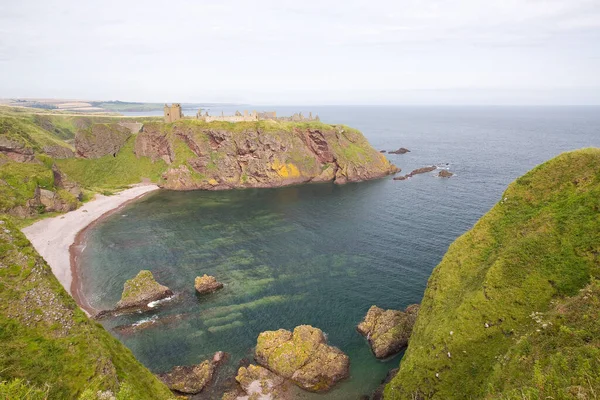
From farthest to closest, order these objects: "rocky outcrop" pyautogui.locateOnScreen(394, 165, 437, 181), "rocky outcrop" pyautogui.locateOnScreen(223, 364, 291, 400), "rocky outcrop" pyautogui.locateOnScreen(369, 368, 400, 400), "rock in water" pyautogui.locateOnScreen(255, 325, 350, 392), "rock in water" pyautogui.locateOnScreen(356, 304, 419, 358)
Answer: "rocky outcrop" pyautogui.locateOnScreen(394, 165, 437, 181) < "rock in water" pyautogui.locateOnScreen(356, 304, 419, 358) < "rock in water" pyautogui.locateOnScreen(255, 325, 350, 392) < "rocky outcrop" pyautogui.locateOnScreen(223, 364, 291, 400) < "rocky outcrop" pyautogui.locateOnScreen(369, 368, 400, 400)

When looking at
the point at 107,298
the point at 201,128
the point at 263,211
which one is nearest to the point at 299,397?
the point at 107,298

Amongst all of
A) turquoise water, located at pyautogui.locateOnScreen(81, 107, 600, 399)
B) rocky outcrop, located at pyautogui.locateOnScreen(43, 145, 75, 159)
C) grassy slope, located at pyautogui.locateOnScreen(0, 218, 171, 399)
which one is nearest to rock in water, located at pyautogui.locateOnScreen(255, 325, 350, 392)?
turquoise water, located at pyautogui.locateOnScreen(81, 107, 600, 399)

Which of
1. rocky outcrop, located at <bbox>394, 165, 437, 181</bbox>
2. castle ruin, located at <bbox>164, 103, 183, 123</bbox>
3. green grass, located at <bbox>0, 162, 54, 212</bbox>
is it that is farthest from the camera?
castle ruin, located at <bbox>164, 103, 183, 123</bbox>

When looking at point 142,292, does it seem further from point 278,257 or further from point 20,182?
point 20,182

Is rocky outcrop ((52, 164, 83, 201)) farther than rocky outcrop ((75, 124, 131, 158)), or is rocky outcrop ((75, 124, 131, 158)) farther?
rocky outcrop ((75, 124, 131, 158))

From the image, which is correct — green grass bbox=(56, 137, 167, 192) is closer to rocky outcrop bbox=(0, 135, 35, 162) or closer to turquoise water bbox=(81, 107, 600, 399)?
turquoise water bbox=(81, 107, 600, 399)

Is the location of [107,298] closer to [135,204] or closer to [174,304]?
[174,304]

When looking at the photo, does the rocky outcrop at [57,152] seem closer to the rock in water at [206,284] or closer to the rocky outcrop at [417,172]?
the rock in water at [206,284]

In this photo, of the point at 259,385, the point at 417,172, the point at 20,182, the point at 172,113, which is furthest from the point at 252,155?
the point at 259,385

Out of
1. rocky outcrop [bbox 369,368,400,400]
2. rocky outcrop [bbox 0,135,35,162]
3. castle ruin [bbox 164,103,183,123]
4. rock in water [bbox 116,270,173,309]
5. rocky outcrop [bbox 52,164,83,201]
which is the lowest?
rocky outcrop [bbox 369,368,400,400]
